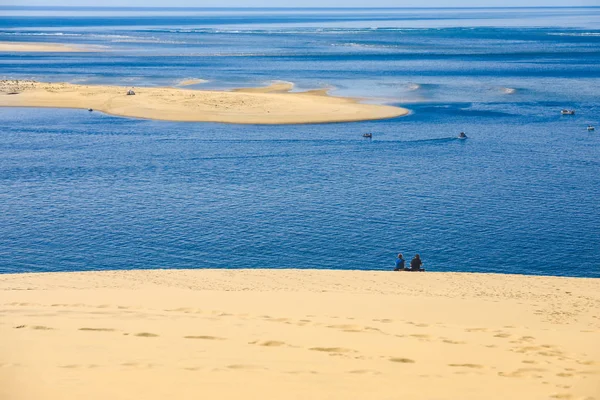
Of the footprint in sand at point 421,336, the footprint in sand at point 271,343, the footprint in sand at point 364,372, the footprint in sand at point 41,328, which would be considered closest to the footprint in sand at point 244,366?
the footprint in sand at point 271,343

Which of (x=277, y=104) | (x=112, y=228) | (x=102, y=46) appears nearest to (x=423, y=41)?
(x=102, y=46)

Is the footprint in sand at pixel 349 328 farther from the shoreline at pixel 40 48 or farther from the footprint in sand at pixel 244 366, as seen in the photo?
the shoreline at pixel 40 48

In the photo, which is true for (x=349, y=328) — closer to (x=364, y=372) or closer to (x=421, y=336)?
(x=421, y=336)

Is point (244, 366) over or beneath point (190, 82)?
beneath

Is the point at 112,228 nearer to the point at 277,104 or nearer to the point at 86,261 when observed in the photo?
the point at 86,261

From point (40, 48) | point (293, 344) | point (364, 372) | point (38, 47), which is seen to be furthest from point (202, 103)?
point (38, 47)

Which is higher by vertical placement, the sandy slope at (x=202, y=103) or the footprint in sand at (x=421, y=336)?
the sandy slope at (x=202, y=103)
